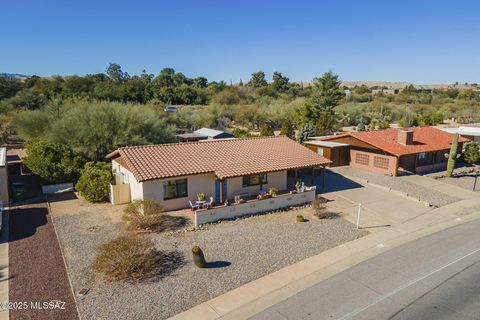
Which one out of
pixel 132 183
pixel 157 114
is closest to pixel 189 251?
pixel 132 183

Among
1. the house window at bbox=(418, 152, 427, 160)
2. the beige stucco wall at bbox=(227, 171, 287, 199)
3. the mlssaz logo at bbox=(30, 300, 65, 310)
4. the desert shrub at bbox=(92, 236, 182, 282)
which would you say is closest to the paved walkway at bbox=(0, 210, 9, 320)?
the mlssaz logo at bbox=(30, 300, 65, 310)

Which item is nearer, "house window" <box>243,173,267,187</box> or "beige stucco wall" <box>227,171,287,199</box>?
"beige stucco wall" <box>227,171,287,199</box>

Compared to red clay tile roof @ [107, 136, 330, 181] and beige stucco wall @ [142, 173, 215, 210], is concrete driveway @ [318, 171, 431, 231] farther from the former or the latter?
beige stucco wall @ [142, 173, 215, 210]

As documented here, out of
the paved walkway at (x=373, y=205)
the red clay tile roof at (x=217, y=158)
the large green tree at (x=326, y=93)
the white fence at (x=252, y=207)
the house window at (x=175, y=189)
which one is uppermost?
the large green tree at (x=326, y=93)

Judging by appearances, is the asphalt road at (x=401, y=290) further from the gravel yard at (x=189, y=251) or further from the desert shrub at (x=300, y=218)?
the desert shrub at (x=300, y=218)

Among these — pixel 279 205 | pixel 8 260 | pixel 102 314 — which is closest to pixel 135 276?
pixel 102 314

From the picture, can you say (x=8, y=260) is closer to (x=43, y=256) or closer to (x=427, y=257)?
(x=43, y=256)

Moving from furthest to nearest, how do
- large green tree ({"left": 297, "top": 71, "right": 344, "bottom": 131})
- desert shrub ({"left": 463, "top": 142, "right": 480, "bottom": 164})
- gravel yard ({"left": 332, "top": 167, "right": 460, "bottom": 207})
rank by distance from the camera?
1. large green tree ({"left": 297, "top": 71, "right": 344, "bottom": 131})
2. desert shrub ({"left": 463, "top": 142, "right": 480, "bottom": 164})
3. gravel yard ({"left": 332, "top": 167, "right": 460, "bottom": 207})

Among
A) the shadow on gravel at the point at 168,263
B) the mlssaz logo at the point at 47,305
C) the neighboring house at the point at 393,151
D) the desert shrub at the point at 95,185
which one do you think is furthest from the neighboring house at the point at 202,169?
the neighboring house at the point at 393,151
